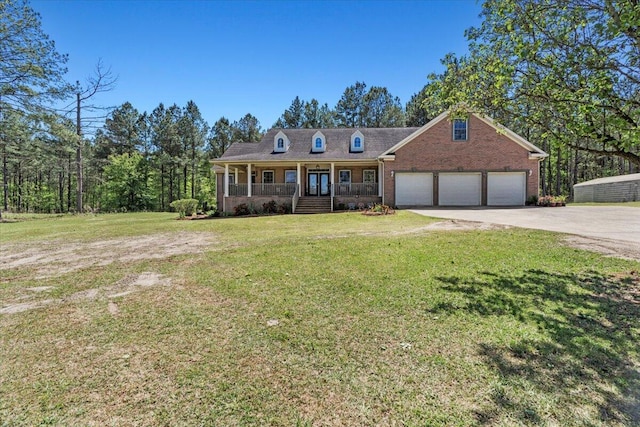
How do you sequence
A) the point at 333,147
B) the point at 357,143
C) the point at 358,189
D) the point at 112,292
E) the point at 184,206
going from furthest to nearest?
1. the point at 333,147
2. the point at 357,143
3. the point at 358,189
4. the point at 184,206
5. the point at 112,292

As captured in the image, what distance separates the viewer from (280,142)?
24.2 metres

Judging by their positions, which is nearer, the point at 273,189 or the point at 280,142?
the point at 273,189

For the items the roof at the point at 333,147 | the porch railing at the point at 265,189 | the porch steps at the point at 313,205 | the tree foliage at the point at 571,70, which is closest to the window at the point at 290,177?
the roof at the point at 333,147

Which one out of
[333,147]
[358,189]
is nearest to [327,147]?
[333,147]

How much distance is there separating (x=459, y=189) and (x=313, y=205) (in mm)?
9887

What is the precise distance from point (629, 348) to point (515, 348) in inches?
43.3

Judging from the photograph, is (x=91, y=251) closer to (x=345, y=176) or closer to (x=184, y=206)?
(x=184, y=206)

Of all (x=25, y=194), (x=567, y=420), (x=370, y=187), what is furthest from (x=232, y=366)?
(x=25, y=194)

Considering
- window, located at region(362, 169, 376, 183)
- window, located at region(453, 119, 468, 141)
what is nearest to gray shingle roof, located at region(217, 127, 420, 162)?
window, located at region(362, 169, 376, 183)

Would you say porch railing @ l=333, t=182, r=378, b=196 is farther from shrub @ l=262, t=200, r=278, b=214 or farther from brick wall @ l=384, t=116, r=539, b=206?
shrub @ l=262, t=200, r=278, b=214

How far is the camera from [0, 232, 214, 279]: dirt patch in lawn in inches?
273

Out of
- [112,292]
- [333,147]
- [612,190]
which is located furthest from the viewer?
[612,190]

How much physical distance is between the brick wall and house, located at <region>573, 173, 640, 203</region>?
1282cm

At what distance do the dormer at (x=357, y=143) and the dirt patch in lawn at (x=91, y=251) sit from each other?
15220mm
